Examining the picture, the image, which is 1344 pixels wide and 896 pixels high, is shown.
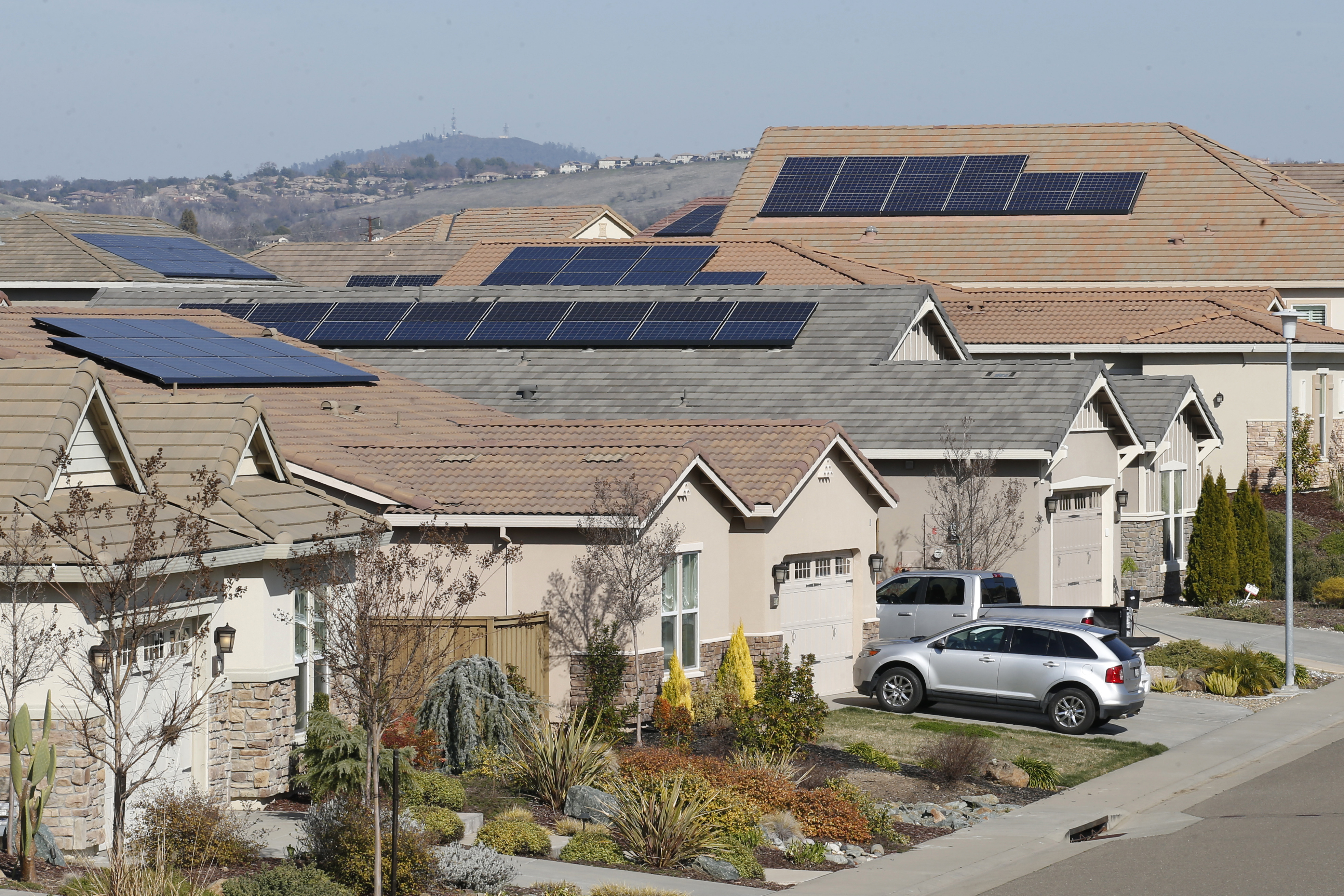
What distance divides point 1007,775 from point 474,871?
25.9 feet

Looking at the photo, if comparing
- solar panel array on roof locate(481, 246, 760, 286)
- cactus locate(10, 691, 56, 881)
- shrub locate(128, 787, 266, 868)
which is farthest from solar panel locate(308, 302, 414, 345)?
cactus locate(10, 691, 56, 881)

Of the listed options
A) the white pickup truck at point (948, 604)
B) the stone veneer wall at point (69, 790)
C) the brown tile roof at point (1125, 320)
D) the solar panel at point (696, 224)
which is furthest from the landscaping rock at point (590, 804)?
the solar panel at point (696, 224)

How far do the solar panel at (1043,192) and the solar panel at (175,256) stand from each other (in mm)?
22648

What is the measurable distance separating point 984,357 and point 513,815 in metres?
30.7

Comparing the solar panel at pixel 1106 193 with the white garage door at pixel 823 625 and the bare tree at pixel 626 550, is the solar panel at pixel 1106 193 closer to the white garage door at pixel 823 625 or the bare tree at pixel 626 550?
the white garage door at pixel 823 625

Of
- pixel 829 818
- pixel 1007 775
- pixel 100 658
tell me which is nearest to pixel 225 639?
pixel 100 658

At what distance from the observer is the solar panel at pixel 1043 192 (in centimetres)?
5569

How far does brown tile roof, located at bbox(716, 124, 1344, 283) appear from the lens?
52.3 meters

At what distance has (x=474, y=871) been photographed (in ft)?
48.9

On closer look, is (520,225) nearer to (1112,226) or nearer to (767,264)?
(1112,226)

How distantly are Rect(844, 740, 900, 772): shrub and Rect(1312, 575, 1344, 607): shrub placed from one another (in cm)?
1923

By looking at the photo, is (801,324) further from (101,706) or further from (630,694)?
(101,706)

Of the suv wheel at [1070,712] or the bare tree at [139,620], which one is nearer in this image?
the bare tree at [139,620]

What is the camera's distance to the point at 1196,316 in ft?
147
